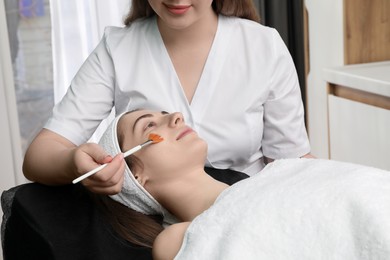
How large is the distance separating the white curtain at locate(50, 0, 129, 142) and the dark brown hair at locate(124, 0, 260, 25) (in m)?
1.12

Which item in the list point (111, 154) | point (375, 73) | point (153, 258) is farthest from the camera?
point (375, 73)

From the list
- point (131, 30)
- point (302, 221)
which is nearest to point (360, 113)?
point (131, 30)

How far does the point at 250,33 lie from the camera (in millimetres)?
1833

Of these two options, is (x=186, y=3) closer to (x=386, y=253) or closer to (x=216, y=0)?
(x=216, y=0)

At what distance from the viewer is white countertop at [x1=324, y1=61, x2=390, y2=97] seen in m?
2.21

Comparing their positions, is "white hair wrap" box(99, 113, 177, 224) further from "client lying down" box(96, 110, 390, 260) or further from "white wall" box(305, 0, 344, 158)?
"white wall" box(305, 0, 344, 158)

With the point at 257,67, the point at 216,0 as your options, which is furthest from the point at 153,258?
the point at 216,0

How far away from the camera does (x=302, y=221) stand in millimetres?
1170

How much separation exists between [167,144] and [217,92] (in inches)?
12.5

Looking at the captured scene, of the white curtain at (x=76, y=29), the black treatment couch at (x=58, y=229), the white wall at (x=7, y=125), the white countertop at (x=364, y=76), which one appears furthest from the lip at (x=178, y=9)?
the white wall at (x=7, y=125)

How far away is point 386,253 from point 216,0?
1.00 metres

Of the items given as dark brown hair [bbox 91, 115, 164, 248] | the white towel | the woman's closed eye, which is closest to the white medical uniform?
the woman's closed eye

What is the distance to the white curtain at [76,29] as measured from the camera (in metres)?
3.02

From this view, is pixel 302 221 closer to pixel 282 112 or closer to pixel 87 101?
pixel 282 112
